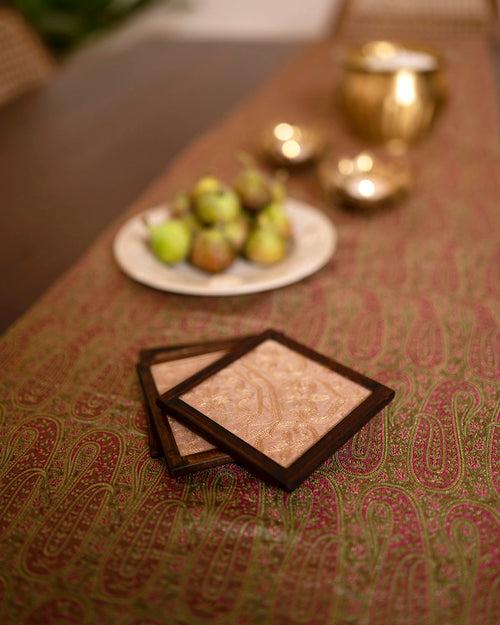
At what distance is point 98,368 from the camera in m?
0.61

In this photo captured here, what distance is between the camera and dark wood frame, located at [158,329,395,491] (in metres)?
0.45

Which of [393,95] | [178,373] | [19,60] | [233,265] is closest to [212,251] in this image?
[233,265]

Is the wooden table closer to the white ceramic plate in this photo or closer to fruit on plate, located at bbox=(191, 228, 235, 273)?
the white ceramic plate

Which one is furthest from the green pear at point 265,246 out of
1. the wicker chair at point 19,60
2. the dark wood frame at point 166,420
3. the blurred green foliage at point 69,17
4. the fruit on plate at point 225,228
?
the blurred green foliage at point 69,17

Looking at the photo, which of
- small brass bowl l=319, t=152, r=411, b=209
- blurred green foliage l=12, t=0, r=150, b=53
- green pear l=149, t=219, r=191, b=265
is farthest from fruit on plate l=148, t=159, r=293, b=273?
blurred green foliage l=12, t=0, r=150, b=53

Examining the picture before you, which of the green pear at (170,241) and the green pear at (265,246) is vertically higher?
the green pear at (170,241)

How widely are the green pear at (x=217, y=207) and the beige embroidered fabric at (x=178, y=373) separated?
243mm

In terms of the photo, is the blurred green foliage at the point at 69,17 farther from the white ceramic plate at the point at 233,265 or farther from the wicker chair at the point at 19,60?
the white ceramic plate at the point at 233,265

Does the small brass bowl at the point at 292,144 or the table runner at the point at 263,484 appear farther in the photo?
the small brass bowl at the point at 292,144

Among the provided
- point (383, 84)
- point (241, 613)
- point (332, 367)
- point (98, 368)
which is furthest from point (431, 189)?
point (241, 613)

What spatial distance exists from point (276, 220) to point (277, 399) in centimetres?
33

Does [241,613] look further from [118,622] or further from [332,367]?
[332,367]

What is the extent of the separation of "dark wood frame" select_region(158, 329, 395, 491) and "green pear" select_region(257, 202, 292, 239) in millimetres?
260

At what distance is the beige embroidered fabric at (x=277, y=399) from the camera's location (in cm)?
48
